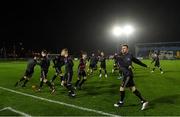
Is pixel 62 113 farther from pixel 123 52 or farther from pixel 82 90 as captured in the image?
pixel 82 90

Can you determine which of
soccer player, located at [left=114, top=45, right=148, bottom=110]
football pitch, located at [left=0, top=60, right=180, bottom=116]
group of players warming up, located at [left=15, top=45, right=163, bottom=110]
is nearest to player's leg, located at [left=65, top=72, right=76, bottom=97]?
group of players warming up, located at [left=15, top=45, right=163, bottom=110]

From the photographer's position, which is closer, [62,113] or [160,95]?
[62,113]

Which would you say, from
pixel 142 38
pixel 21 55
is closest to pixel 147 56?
pixel 142 38

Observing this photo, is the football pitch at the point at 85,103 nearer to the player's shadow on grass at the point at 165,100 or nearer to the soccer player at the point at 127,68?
the player's shadow on grass at the point at 165,100

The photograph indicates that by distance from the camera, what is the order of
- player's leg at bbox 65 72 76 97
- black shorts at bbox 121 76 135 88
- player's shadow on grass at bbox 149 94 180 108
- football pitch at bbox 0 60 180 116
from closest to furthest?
1. football pitch at bbox 0 60 180 116
2. black shorts at bbox 121 76 135 88
3. player's shadow on grass at bbox 149 94 180 108
4. player's leg at bbox 65 72 76 97

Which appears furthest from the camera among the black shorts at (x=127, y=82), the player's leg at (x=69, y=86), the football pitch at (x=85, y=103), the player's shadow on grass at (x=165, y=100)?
the player's leg at (x=69, y=86)

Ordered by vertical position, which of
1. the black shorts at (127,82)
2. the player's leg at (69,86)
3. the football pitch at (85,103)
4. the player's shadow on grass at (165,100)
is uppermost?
the black shorts at (127,82)

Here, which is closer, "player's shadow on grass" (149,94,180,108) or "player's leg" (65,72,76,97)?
"player's shadow on grass" (149,94,180,108)

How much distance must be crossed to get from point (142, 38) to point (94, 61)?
73.8m

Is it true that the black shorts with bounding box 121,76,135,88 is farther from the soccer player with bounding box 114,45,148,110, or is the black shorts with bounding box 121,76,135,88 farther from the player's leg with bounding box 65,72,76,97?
the player's leg with bounding box 65,72,76,97

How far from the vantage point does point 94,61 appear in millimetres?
30672

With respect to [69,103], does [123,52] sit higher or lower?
higher

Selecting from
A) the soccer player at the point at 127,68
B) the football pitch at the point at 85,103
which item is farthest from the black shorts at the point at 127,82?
the football pitch at the point at 85,103

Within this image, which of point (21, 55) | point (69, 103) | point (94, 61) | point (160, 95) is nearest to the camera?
point (69, 103)
